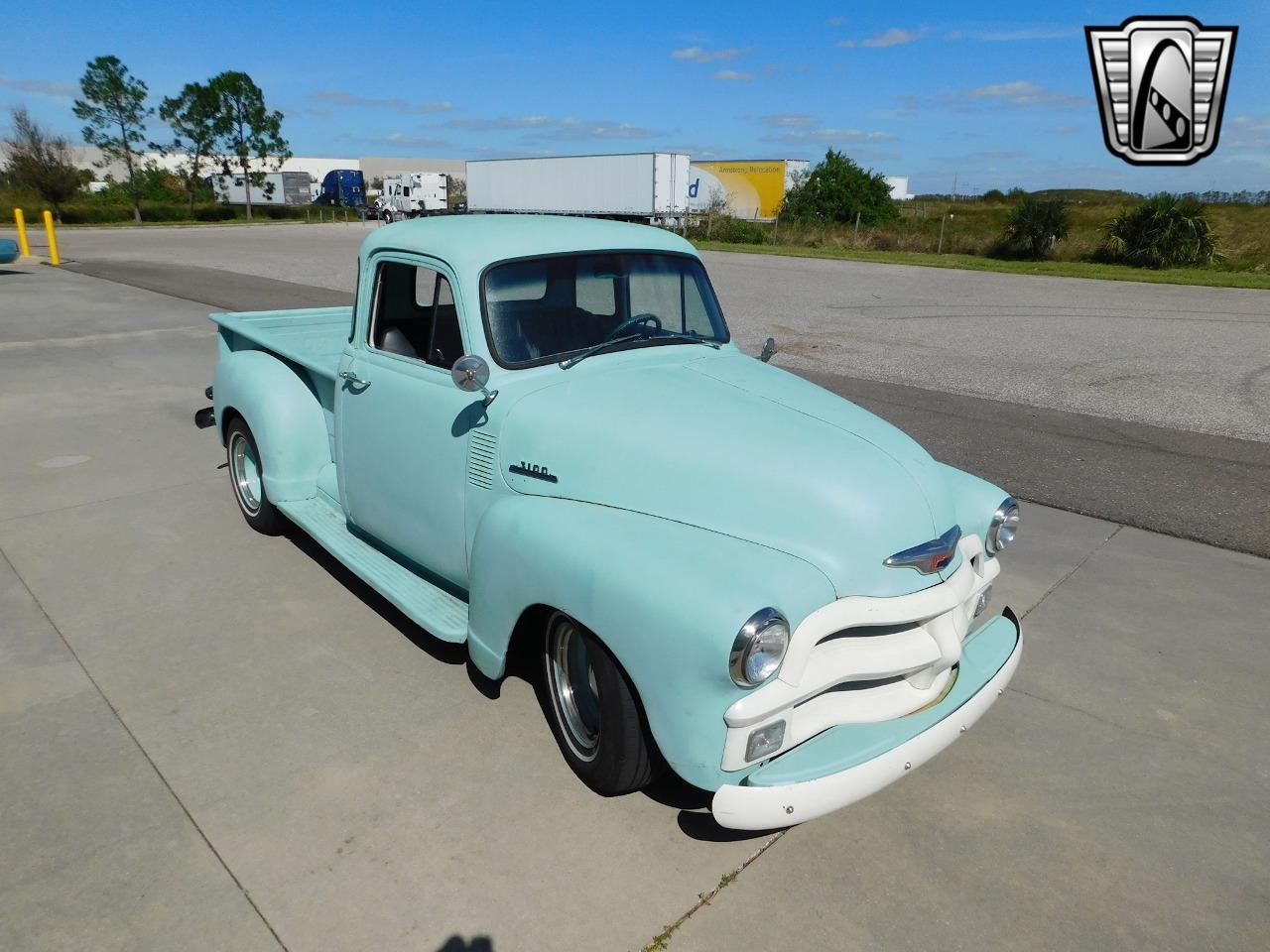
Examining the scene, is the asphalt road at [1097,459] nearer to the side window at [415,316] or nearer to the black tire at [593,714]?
the black tire at [593,714]

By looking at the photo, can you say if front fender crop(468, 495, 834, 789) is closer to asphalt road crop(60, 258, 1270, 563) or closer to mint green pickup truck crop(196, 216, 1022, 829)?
mint green pickup truck crop(196, 216, 1022, 829)

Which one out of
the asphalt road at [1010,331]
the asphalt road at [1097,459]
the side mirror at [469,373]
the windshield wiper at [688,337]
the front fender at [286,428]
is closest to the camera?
the side mirror at [469,373]

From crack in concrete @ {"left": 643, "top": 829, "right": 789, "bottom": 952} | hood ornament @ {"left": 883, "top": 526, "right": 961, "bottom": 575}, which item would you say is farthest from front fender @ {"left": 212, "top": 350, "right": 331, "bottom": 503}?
hood ornament @ {"left": 883, "top": 526, "right": 961, "bottom": 575}

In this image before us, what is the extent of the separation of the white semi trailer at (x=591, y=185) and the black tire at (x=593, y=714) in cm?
3762

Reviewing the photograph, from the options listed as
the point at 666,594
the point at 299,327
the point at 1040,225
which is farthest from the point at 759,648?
the point at 1040,225

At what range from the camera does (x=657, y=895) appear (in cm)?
267

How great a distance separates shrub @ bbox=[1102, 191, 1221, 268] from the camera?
25516 mm

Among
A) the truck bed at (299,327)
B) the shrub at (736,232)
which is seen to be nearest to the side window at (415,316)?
the truck bed at (299,327)

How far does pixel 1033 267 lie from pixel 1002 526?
2536cm

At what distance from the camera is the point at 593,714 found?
322 centimetres

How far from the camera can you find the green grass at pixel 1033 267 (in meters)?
22.5

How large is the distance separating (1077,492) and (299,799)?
5653 mm

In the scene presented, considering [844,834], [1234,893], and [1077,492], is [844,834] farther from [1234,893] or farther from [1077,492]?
[1077,492]

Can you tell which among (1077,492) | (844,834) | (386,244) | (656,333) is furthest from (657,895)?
(1077,492)
